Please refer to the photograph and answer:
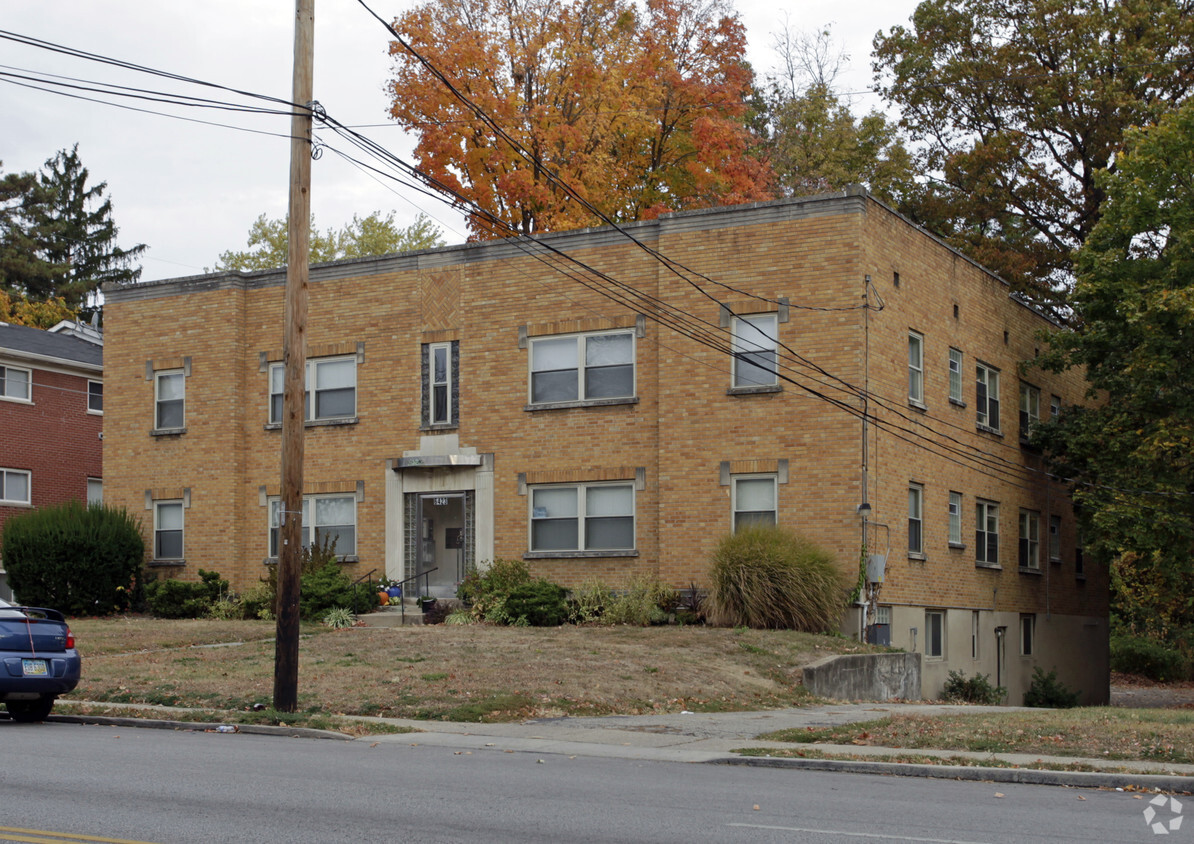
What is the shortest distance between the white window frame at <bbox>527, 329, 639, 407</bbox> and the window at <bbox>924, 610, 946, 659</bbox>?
800cm

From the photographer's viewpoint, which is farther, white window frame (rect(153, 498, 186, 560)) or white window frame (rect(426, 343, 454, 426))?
white window frame (rect(153, 498, 186, 560))

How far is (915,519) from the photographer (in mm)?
28422

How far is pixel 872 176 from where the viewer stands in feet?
148

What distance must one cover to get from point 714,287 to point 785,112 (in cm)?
2383

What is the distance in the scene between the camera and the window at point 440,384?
30047 millimetres

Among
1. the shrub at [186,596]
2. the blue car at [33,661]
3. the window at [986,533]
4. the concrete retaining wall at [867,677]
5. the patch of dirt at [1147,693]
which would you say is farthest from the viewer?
the patch of dirt at [1147,693]

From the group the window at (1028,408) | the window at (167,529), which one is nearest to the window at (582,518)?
the window at (167,529)

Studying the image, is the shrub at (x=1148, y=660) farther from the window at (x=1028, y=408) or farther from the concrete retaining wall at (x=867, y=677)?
the concrete retaining wall at (x=867, y=677)

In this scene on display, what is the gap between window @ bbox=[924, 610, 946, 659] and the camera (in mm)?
28734

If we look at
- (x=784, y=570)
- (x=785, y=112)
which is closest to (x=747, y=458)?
(x=784, y=570)

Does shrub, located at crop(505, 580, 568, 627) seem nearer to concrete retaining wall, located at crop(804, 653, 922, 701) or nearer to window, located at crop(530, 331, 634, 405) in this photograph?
window, located at crop(530, 331, 634, 405)

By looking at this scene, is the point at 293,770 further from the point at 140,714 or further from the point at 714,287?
the point at 714,287

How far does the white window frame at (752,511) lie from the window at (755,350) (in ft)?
6.08

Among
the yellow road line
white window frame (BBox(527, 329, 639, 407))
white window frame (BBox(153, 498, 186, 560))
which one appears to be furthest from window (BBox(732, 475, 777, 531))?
the yellow road line
